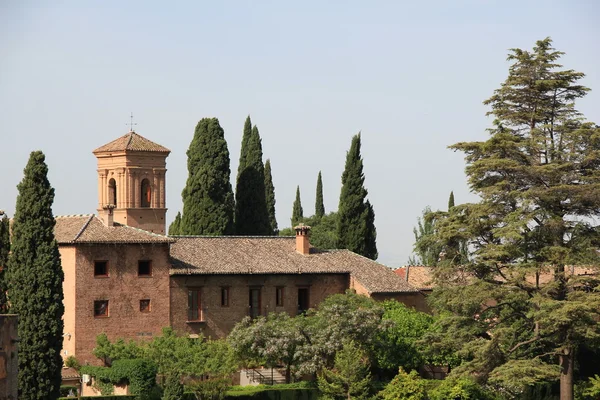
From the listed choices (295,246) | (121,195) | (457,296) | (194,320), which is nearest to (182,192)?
(121,195)

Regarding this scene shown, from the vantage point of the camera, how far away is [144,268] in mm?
46625

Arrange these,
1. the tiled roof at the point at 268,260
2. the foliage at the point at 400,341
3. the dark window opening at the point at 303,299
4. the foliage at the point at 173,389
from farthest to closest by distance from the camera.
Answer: the dark window opening at the point at 303,299
the tiled roof at the point at 268,260
the foliage at the point at 400,341
the foliage at the point at 173,389

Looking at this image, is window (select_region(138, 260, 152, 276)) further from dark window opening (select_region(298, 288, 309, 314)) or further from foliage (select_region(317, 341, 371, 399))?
foliage (select_region(317, 341, 371, 399))

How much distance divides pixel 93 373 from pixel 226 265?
779cm

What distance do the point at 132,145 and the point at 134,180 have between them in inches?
70.2

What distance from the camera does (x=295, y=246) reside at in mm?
53000

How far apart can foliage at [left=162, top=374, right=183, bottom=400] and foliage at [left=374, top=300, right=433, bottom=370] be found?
29.2ft

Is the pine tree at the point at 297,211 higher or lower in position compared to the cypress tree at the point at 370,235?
higher

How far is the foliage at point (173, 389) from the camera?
41844 millimetres

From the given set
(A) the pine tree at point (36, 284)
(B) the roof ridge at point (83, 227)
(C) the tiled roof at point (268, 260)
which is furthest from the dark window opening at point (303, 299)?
(A) the pine tree at point (36, 284)

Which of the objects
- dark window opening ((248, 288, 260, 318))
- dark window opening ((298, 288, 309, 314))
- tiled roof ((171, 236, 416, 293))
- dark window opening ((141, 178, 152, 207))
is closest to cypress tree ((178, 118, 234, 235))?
dark window opening ((141, 178, 152, 207))

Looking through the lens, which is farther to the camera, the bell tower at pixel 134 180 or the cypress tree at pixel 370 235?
the bell tower at pixel 134 180

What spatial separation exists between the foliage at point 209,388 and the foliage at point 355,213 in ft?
55.8

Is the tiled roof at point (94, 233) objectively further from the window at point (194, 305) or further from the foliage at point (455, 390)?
the foliage at point (455, 390)
